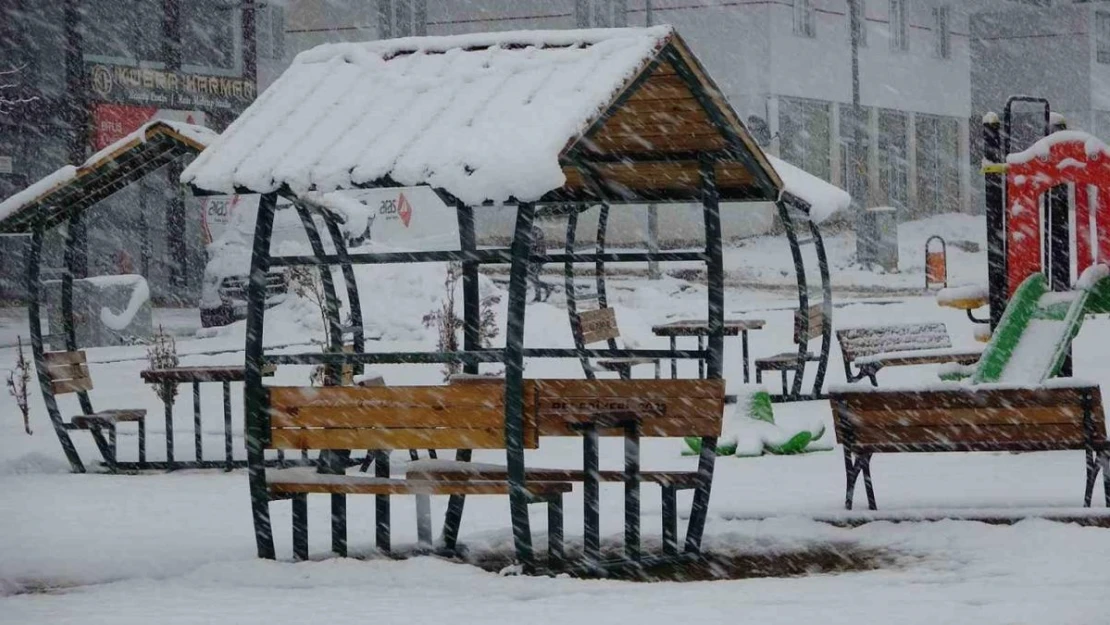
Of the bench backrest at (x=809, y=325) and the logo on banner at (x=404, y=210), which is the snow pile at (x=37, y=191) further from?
the logo on banner at (x=404, y=210)

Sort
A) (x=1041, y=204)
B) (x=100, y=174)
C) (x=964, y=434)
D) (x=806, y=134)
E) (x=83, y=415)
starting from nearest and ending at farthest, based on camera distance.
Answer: (x=964, y=434) < (x=100, y=174) < (x=83, y=415) < (x=1041, y=204) < (x=806, y=134)

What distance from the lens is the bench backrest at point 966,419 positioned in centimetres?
1005

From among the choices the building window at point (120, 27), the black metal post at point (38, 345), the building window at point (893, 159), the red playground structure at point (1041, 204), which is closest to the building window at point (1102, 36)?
the building window at point (893, 159)

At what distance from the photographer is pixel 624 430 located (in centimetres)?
862

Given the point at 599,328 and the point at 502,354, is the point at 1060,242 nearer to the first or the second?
the point at 599,328

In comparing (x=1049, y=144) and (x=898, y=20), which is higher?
(x=898, y=20)

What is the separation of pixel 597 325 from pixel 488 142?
30.3ft

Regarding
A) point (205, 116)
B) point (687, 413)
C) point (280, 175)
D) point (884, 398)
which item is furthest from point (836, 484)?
point (205, 116)

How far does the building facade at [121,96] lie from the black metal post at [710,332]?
73.3 ft

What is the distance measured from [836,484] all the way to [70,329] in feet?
19.3

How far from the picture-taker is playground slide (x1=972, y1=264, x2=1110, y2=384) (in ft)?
43.3

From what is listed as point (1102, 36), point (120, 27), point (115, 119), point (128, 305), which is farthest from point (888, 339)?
point (1102, 36)

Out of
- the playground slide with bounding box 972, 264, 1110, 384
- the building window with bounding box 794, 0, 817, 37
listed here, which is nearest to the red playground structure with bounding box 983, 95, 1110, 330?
the playground slide with bounding box 972, 264, 1110, 384

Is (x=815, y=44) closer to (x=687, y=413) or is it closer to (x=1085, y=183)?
(x=1085, y=183)
